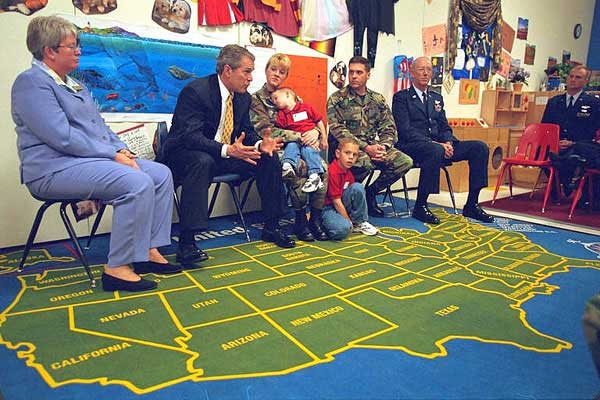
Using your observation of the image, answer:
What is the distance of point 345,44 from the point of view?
4371 mm

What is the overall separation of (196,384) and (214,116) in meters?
1.77

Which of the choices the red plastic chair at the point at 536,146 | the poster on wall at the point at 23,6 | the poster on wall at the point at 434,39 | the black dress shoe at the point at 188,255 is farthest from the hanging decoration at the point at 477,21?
the poster on wall at the point at 23,6

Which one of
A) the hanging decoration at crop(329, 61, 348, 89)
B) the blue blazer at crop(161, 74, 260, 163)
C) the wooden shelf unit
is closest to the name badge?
the blue blazer at crop(161, 74, 260, 163)

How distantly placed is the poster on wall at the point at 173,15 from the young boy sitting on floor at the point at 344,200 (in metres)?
1.47

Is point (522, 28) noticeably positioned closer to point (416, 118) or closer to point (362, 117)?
point (416, 118)

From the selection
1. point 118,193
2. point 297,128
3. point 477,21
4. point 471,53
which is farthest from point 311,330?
point 477,21

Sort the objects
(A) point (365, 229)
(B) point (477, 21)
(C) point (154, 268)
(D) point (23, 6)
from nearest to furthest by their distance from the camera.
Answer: (C) point (154, 268) < (D) point (23, 6) < (A) point (365, 229) < (B) point (477, 21)

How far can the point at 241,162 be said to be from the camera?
294 centimetres

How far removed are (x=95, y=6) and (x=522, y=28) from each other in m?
6.26

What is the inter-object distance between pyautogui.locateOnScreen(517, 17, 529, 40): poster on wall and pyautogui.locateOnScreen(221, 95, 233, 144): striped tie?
5.67 meters

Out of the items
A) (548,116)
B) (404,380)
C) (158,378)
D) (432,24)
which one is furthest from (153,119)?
(548,116)

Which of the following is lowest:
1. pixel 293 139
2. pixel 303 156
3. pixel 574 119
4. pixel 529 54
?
pixel 303 156

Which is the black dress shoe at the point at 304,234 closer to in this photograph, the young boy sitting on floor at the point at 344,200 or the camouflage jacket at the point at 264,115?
the young boy sitting on floor at the point at 344,200

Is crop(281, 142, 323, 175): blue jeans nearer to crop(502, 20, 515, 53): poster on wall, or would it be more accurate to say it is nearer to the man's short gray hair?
the man's short gray hair
